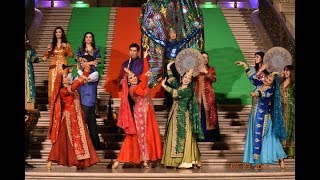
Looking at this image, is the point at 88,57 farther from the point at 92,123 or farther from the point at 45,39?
the point at 45,39

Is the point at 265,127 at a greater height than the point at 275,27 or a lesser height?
lesser

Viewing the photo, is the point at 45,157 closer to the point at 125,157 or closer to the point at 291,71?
the point at 125,157

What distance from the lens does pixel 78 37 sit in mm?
14953

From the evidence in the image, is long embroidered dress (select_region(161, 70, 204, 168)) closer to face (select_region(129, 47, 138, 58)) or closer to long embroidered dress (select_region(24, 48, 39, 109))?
face (select_region(129, 47, 138, 58))

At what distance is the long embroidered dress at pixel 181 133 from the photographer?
9.93 meters

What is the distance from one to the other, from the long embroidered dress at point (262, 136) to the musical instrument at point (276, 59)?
0.86 ft

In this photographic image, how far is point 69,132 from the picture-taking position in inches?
386

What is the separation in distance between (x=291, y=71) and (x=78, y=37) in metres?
5.58

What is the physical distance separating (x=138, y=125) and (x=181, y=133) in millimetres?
558

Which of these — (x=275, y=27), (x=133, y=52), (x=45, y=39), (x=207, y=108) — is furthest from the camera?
(x=45, y=39)

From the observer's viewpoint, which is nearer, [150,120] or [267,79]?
[267,79]

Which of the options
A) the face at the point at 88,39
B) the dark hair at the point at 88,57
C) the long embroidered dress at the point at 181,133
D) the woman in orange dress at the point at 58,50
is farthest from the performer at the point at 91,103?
the long embroidered dress at the point at 181,133

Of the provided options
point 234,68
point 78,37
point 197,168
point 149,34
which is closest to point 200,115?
point 197,168

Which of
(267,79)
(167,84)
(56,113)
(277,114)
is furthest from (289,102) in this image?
(56,113)
